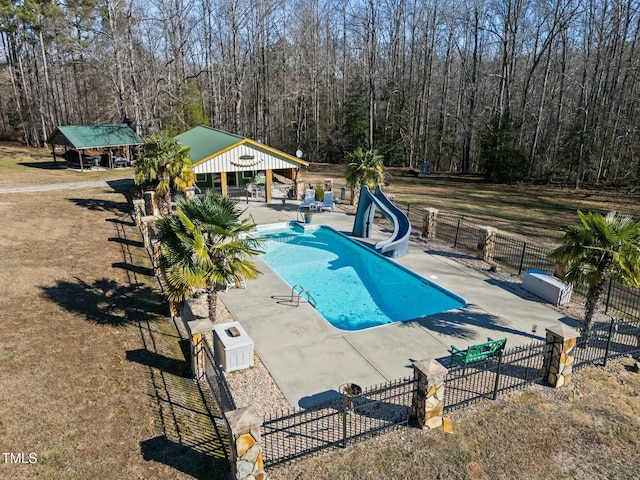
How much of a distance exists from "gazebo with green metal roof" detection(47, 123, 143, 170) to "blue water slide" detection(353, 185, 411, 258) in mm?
19374

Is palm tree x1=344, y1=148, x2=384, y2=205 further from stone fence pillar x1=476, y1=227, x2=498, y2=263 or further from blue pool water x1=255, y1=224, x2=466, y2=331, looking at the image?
stone fence pillar x1=476, y1=227, x2=498, y2=263

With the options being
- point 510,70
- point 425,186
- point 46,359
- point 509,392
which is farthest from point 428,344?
point 510,70

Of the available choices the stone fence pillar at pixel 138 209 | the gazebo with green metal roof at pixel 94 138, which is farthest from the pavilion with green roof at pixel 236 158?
the gazebo with green metal roof at pixel 94 138

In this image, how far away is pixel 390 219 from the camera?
1850 cm

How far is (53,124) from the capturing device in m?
45.0

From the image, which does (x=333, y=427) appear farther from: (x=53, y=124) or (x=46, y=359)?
(x=53, y=124)

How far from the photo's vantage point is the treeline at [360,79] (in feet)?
106

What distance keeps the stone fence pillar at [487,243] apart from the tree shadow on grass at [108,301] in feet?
37.8

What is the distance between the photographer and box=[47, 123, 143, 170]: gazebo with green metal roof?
29.4 meters

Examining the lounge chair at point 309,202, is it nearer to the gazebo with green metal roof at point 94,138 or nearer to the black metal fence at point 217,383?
the black metal fence at point 217,383

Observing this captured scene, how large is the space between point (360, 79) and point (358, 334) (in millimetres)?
37012

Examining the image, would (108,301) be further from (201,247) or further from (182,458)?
(182,458)

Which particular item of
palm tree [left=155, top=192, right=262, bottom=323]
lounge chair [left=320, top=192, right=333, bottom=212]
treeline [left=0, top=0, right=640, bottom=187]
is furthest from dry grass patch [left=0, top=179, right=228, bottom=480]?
treeline [left=0, top=0, right=640, bottom=187]

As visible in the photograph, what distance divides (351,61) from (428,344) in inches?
1770
